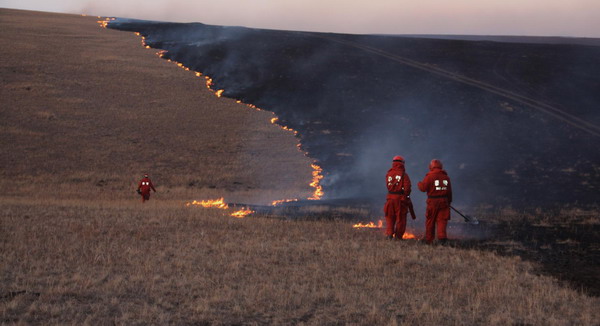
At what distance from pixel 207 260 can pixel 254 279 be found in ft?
5.55

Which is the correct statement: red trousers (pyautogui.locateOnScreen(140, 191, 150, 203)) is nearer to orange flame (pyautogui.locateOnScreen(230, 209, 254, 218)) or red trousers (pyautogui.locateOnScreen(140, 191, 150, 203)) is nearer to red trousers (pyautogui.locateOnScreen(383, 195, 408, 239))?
orange flame (pyautogui.locateOnScreen(230, 209, 254, 218))

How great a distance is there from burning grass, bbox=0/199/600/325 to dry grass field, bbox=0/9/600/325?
32 millimetres

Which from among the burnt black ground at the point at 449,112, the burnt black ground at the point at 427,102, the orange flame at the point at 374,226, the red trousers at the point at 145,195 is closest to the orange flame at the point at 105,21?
the burnt black ground at the point at 449,112

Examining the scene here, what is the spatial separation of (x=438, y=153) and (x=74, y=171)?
689 inches

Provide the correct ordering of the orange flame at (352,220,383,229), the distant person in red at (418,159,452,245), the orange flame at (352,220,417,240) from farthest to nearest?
the orange flame at (352,220,383,229) → the orange flame at (352,220,417,240) → the distant person in red at (418,159,452,245)

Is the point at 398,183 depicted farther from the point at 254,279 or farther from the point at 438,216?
the point at 254,279

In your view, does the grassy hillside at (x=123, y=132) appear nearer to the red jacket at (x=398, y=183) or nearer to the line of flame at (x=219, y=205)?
the line of flame at (x=219, y=205)

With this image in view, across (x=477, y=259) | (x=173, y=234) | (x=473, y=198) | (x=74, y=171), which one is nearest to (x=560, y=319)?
(x=477, y=259)

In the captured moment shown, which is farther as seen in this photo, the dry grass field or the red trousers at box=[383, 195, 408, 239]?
the red trousers at box=[383, 195, 408, 239]

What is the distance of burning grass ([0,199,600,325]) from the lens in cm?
910

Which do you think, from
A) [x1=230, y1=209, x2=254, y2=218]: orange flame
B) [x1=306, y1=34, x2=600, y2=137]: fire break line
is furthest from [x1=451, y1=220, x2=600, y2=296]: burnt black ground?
[x1=306, y1=34, x2=600, y2=137]: fire break line

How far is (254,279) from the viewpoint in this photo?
11156 mm

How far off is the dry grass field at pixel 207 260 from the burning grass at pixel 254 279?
32mm

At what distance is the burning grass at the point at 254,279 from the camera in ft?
29.9
